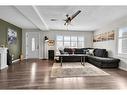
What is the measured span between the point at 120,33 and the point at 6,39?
18.1 ft

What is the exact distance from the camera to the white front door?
11.3 m

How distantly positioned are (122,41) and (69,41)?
529 cm

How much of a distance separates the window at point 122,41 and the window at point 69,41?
4838mm

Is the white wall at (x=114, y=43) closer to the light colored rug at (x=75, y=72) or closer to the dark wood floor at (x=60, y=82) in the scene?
the light colored rug at (x=75, y=72)

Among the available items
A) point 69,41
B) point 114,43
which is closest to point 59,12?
point 114,43

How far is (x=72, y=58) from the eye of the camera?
938 centimetres

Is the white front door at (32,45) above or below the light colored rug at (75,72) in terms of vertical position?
above

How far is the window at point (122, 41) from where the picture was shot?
21.3 feet

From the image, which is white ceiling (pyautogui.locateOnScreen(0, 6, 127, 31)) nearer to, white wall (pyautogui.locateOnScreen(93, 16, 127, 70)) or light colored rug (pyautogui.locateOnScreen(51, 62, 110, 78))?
white wall (pyautogui.locateOnScreen(93, 16, 127, 70))

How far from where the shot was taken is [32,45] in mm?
11328

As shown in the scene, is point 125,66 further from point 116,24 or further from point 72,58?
point 72,58

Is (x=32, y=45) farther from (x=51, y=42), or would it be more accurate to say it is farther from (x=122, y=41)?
(x=122, y=41)

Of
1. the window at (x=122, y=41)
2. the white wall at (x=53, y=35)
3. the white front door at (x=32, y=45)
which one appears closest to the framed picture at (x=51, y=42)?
the white wall at (x=53, y=35)
